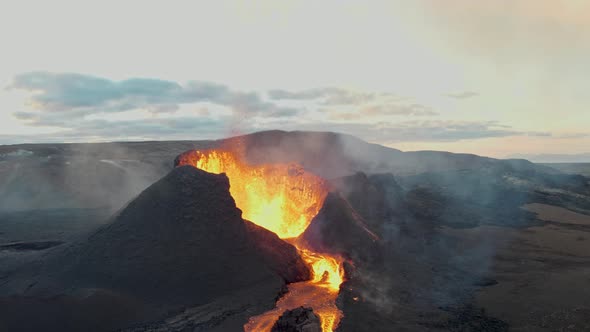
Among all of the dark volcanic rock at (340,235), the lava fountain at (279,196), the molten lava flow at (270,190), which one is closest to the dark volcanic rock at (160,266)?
the lava fountain at (279,196)

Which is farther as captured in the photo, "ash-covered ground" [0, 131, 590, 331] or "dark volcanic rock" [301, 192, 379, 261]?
"dark volcanic rock" [301, 192, 379, 261]

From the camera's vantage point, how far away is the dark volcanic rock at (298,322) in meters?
13.1

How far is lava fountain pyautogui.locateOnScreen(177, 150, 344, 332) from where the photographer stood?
67.6 feet

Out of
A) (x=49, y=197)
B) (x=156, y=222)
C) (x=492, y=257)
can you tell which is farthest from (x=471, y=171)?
(x=49, y=197)

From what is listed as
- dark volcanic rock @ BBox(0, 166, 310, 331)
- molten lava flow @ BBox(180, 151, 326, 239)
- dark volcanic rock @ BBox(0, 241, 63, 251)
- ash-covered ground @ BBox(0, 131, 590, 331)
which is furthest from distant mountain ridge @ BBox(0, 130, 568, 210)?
dark volcanic rock @ BBox(0, 241, 63, 251)

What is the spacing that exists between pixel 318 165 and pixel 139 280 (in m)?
20.9

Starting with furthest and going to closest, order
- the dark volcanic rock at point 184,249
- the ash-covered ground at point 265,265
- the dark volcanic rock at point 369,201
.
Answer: the dark volcanic rock at point 369,201 < the dark volcanic rock at point 184,249 < the ash-covered ground at point 265,265

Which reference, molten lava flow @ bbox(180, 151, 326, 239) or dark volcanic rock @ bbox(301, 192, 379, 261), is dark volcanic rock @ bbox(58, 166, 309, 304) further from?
molten lava flow @ bbox(180, 151, 326, 239)

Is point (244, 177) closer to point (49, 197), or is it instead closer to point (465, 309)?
point (465, 309)

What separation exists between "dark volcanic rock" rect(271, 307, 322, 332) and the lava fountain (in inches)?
222

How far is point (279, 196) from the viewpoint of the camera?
2830 cm

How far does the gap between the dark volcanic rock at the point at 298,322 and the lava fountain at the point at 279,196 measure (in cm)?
563

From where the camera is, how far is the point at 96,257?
17.7 meters

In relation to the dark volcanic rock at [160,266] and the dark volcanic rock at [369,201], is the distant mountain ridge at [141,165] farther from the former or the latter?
the dark volcanic rock at [160,266]
